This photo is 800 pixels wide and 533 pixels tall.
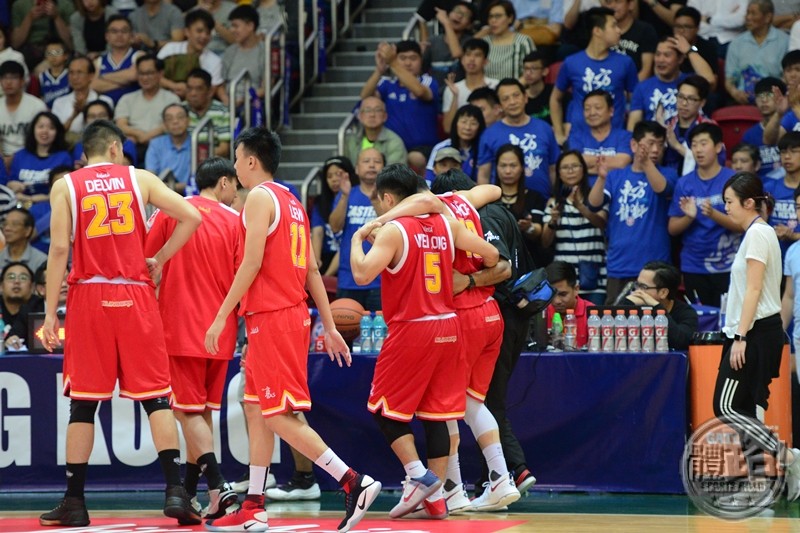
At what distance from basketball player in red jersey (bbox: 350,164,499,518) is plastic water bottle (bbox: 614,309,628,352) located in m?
1.72

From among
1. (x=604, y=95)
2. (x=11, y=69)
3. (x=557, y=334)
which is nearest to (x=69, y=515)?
(x=557, y=334)

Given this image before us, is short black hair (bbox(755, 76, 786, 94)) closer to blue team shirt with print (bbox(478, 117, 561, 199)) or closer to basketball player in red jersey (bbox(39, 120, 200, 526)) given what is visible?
blue team shirt with print (bbox(478, 117, 561, 199))

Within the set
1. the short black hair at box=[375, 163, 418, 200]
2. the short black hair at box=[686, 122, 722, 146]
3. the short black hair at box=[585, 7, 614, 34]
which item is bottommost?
the short black hair at box=[686, 122, 722, 146]

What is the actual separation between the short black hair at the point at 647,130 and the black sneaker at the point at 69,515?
6.19 meters

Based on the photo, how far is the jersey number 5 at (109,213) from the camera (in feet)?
25.0

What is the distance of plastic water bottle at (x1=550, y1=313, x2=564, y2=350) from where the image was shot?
9.61 m

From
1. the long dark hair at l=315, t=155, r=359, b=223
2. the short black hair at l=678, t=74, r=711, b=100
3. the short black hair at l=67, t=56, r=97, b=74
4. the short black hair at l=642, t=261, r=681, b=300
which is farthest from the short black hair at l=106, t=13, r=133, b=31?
the short black hair at l=642, t=261, r=681, b=300

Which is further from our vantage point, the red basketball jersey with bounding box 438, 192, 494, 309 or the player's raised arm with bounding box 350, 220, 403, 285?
the red basketball jersey with bounding box 438, 192, 494, 309

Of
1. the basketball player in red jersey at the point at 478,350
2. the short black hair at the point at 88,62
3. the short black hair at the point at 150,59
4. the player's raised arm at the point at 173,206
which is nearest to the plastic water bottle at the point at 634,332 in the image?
the basketball player in red jersey at the point at 478,350

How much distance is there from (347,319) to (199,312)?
1.82 m

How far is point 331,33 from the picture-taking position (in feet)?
54.3

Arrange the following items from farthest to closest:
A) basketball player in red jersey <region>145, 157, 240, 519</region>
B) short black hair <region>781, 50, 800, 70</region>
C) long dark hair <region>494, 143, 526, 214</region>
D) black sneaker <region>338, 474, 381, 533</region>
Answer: short black hair <region>781, 50, 800, 70</region>
long dark hair <region>494, 143, 526, 214</region>
basketball player in red jersey <region>145, 157, 240, 519</region>
black sneaker <region>338, 474, 381, 533</region>

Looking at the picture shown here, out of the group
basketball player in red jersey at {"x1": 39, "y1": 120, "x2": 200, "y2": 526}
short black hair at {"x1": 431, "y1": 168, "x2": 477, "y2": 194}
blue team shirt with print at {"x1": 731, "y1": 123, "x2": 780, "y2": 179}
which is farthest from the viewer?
blue team shirt with print at {"x1": 731, "y1": 123, "x2": 780, "y2": 179}

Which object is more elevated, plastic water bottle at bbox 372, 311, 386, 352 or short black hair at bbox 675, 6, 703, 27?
short black hair at bbox 675, 6, 703, 27
